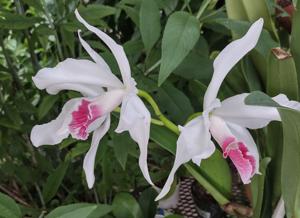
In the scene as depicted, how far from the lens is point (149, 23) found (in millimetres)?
612

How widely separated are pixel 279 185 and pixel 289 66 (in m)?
0.16

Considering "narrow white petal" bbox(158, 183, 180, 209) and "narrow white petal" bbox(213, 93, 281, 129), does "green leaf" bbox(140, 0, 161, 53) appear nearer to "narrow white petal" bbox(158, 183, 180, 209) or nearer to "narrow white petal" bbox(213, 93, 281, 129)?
"narrow white petal" bbox(213, 93, 281, 129)

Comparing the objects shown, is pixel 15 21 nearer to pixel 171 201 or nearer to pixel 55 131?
pixel 55 131

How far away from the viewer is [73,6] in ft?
2.41

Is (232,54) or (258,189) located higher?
(232,54)

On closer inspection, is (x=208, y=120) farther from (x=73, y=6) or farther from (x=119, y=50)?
(x=73, y=6)

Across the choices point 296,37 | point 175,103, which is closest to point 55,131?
point 175,103

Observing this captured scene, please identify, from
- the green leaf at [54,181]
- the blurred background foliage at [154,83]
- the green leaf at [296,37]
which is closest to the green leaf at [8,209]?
the blurred background foliage at [154,83]

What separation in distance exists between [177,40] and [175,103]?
0.36 ft

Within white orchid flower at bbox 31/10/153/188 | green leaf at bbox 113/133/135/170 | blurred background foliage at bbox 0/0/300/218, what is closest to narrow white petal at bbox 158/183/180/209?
blurred background foliage at bbox 0/0/300/218

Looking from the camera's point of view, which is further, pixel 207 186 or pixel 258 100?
pixel 207 186

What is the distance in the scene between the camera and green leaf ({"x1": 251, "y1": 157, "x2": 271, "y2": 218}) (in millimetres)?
556

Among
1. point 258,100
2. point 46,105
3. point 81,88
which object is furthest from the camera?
point 46,105

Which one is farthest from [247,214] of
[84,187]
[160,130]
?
[84,187]
